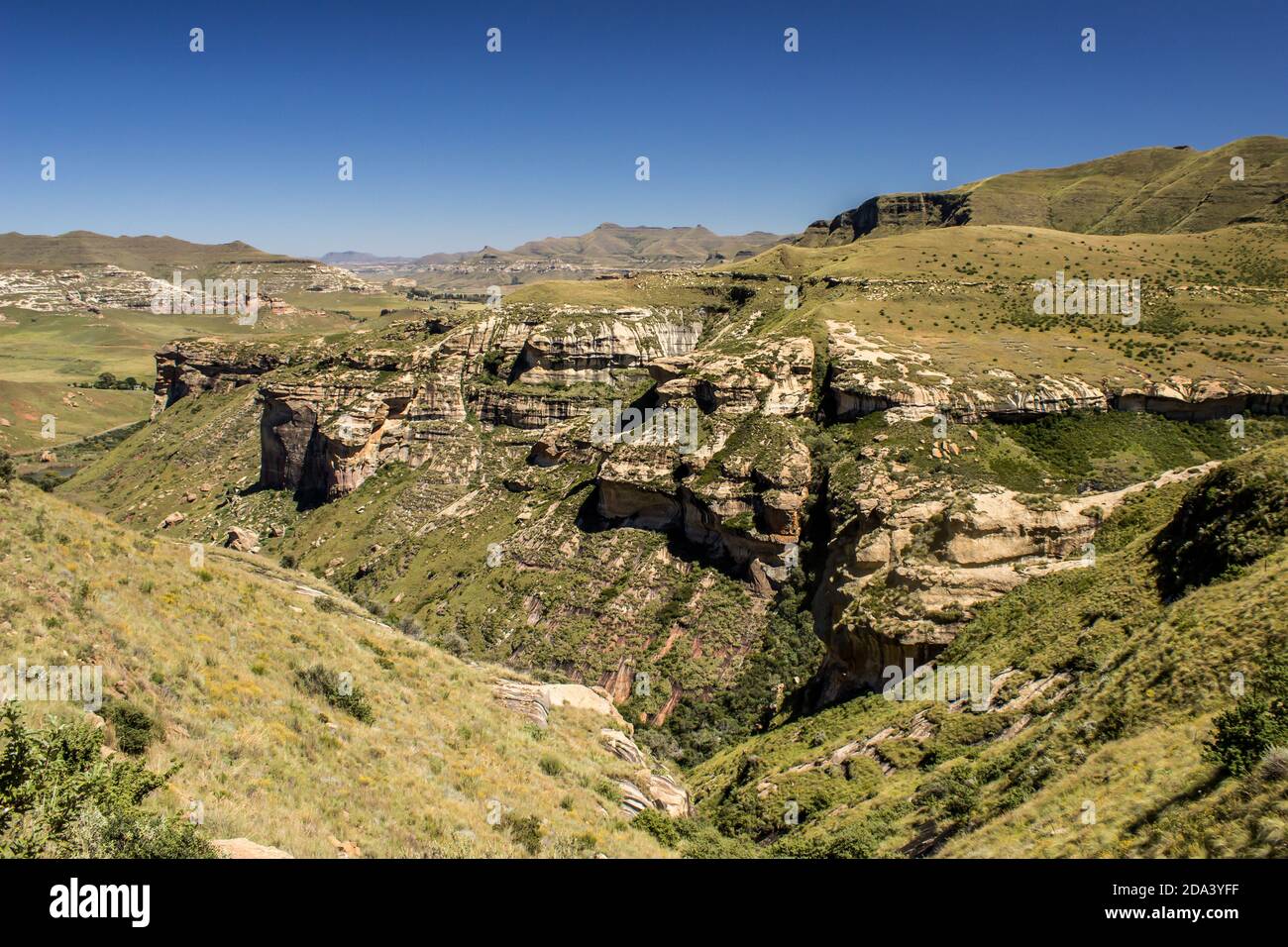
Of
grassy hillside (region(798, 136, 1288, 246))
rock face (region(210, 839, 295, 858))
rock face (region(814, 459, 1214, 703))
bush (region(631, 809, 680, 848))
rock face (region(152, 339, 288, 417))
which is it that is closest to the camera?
rock face (region(210, 839, 295, 858))

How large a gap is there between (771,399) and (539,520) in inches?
994

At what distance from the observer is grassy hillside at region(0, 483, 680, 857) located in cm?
1249

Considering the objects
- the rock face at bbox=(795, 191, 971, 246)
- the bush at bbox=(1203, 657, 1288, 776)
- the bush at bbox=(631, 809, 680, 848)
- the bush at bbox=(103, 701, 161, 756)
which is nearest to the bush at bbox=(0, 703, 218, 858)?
the bush at bbox=(103, 701, 161, 756)

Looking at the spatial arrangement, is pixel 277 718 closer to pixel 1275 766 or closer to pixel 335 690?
pixel 335 690

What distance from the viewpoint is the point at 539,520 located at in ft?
221

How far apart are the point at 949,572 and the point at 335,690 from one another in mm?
29297

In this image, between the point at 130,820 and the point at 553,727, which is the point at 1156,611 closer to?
the point at 553,727

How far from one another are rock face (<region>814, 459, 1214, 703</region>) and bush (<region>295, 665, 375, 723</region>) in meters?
25.1

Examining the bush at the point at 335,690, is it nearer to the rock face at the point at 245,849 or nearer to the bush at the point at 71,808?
the rock face at the point at 245,849

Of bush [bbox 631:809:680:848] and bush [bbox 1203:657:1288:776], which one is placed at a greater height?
bush [bbox 1203:657:1288:776]

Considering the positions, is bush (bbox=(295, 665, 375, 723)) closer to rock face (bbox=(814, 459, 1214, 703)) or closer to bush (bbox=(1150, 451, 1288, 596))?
rock face (bbox=(814, 459, 1214, 703))

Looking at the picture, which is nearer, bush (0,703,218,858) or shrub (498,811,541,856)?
bush (0,703,218,858)
